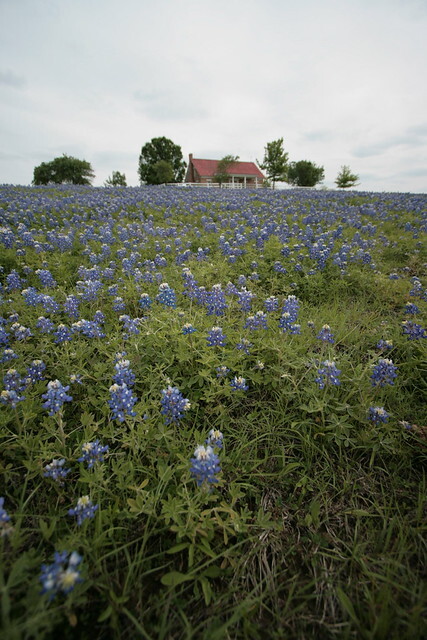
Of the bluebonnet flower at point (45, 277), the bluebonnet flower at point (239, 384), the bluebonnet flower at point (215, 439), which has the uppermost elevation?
the bluebonnet flower at point (45, 277)

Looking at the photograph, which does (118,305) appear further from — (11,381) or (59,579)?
(59,579)

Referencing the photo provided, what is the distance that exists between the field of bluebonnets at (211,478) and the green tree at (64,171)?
61.6 meters

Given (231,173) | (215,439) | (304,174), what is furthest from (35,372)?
(304,174)

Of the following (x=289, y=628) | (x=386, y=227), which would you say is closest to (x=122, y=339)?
(x=289, y=628)

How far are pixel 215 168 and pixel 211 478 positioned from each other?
5529cm

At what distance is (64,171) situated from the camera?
5438cm

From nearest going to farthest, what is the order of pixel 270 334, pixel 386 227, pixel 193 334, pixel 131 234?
pixel 193 334 → pixel 270 334 → pixel 131 234 → pixel 386 227

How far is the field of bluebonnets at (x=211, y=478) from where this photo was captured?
4.53ft

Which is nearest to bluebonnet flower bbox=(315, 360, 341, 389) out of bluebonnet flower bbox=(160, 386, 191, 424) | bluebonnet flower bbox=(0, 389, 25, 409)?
bluebonnet flower bbox=(160, 386, 191, 424)

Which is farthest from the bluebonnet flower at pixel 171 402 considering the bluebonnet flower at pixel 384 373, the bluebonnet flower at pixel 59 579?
the bluebonnet flower at pixel 384 373

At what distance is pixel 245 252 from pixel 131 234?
3.07 m

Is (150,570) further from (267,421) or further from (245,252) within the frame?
(245,252)

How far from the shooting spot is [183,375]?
8.86 feet

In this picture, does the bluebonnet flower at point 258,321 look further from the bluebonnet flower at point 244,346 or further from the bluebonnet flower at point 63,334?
the bluebonnet flower at point 63,334
